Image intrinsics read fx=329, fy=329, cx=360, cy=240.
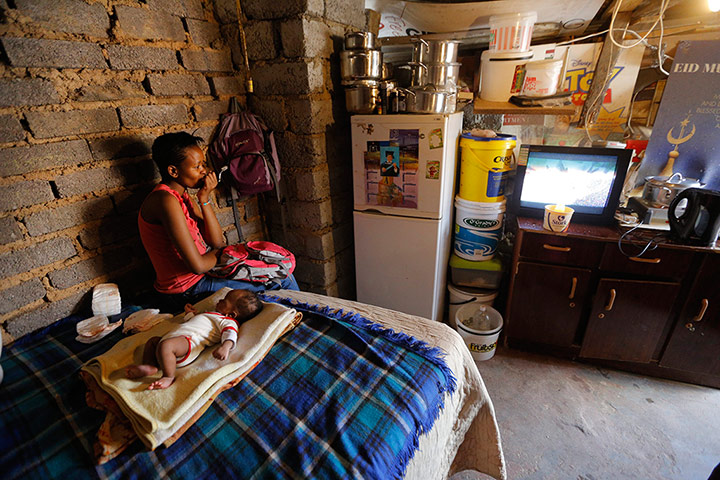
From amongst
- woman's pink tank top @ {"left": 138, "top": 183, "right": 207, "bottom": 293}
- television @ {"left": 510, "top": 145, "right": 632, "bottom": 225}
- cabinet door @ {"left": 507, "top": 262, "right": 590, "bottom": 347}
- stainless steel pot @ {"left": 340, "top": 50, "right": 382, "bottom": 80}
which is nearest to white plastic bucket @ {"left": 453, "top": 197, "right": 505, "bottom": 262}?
television @ {"left": 510, "top": 145, "right": 632, "bottom": 225}

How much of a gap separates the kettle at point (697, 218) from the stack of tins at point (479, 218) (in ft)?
2.72

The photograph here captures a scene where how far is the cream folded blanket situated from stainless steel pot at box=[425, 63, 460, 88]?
147 cm

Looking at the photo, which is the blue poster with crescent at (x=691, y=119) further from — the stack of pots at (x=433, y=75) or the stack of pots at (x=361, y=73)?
the stack of pots at (x=361, y=73)

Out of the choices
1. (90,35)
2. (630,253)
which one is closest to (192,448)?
(90,35)

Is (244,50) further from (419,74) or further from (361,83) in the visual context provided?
(419,74)

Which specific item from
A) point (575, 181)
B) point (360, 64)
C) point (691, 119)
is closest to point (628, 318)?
point (575, 181)

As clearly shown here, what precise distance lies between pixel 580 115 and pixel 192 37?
2.37 m

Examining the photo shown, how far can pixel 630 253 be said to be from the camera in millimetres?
1757

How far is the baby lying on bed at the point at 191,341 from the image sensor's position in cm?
104

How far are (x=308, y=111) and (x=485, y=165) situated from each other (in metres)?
→ 1.10

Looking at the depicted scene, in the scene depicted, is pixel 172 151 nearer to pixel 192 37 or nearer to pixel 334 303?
pixel 192 37

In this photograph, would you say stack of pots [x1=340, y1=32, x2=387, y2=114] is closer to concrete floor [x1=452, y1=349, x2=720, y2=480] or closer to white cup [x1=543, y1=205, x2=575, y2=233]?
white cup [x1=543, y1=205, x2=575, y2=233]

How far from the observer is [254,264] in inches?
67.6

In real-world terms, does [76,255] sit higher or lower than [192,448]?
higher
